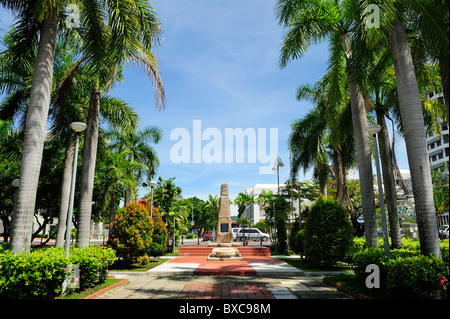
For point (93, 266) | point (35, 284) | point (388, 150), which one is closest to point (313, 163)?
point (388, 150)

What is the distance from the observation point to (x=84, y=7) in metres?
9.68

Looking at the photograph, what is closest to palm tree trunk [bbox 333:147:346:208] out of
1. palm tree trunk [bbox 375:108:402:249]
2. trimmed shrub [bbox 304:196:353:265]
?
trimmed shrub [bbox 304:196:353:265]

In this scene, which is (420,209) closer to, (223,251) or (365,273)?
(365,273)

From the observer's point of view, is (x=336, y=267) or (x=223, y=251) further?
(x=223, y=251)

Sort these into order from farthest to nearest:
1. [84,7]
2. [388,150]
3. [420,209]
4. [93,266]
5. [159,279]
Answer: [388,150] → [159,279] → [84,7] → [93,266] → [420,209]

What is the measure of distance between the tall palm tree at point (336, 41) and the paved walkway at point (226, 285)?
297cm

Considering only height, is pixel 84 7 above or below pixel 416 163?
above

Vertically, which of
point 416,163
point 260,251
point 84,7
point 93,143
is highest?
point 84,7

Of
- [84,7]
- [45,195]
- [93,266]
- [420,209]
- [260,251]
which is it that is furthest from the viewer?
[260,251]

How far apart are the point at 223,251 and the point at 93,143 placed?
10.5 metres

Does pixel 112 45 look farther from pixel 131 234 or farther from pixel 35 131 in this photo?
pixel 131 234

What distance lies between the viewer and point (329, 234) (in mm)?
13344

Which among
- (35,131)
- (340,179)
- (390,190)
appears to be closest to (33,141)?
(35,131)

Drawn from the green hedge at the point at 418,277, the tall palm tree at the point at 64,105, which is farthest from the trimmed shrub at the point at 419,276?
the tall palm tree at the point at 64,105
